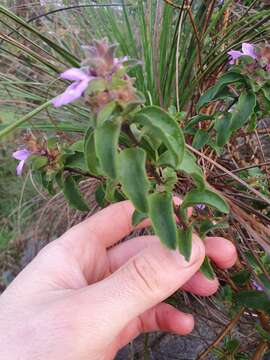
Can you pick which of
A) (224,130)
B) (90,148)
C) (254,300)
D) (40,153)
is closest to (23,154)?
(40,153)

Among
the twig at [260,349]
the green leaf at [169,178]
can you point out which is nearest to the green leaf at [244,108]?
the green leaf at [169,178]

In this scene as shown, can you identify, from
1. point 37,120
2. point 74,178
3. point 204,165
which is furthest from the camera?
point 37,120

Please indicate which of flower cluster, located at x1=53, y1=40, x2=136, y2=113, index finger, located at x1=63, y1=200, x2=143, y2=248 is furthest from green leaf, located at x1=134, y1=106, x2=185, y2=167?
index finger, located at x1=63, y1=200, x2=143, y2=248

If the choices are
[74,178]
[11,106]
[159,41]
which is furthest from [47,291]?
[11,106]

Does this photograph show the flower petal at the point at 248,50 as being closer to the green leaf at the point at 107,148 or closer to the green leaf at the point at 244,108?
the green leaf at the point at 244,108

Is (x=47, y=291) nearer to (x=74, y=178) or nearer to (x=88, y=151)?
(x=74, y=178)
